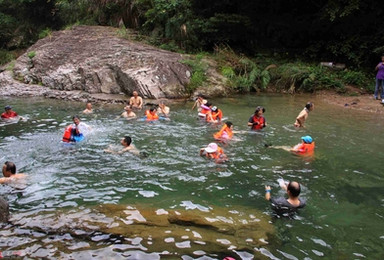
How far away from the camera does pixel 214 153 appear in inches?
352

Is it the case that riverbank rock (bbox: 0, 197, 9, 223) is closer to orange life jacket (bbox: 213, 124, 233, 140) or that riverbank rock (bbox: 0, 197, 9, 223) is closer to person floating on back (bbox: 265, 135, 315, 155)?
orange life jacket (bbox: 213, 124, 233, 140)

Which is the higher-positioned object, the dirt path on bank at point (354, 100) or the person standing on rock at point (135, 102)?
the dirt path on bank at point (354, 100)

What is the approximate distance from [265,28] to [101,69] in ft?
36.6

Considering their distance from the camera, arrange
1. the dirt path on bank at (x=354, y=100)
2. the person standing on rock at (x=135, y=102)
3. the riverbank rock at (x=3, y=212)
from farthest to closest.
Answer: the person standing on rock at (x=135, y=102), the dirt path on bank at (x=354, y=100), the riverbank rock at (x=3, y=212)

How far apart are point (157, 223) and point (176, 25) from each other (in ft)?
64.3

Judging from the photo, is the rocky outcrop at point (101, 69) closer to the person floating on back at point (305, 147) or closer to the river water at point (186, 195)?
the river water at point (186, 195)

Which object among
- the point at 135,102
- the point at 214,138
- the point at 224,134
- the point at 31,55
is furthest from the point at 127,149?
the point at 31,55

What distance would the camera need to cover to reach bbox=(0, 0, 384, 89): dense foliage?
19703 mm

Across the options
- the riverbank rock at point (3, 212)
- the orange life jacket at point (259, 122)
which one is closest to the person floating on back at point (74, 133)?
the riverbank rock at point (3, 212)

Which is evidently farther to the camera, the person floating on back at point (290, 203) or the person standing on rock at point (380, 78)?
the person standing on rock at point (380, 78)

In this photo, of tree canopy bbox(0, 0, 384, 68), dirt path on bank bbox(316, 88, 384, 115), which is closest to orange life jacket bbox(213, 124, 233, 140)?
dirt path on bank bbox(316, 88, 384, 115)

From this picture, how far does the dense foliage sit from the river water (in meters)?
8.77

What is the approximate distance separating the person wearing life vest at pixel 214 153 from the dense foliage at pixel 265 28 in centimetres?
1125

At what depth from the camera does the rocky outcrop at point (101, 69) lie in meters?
18.2
